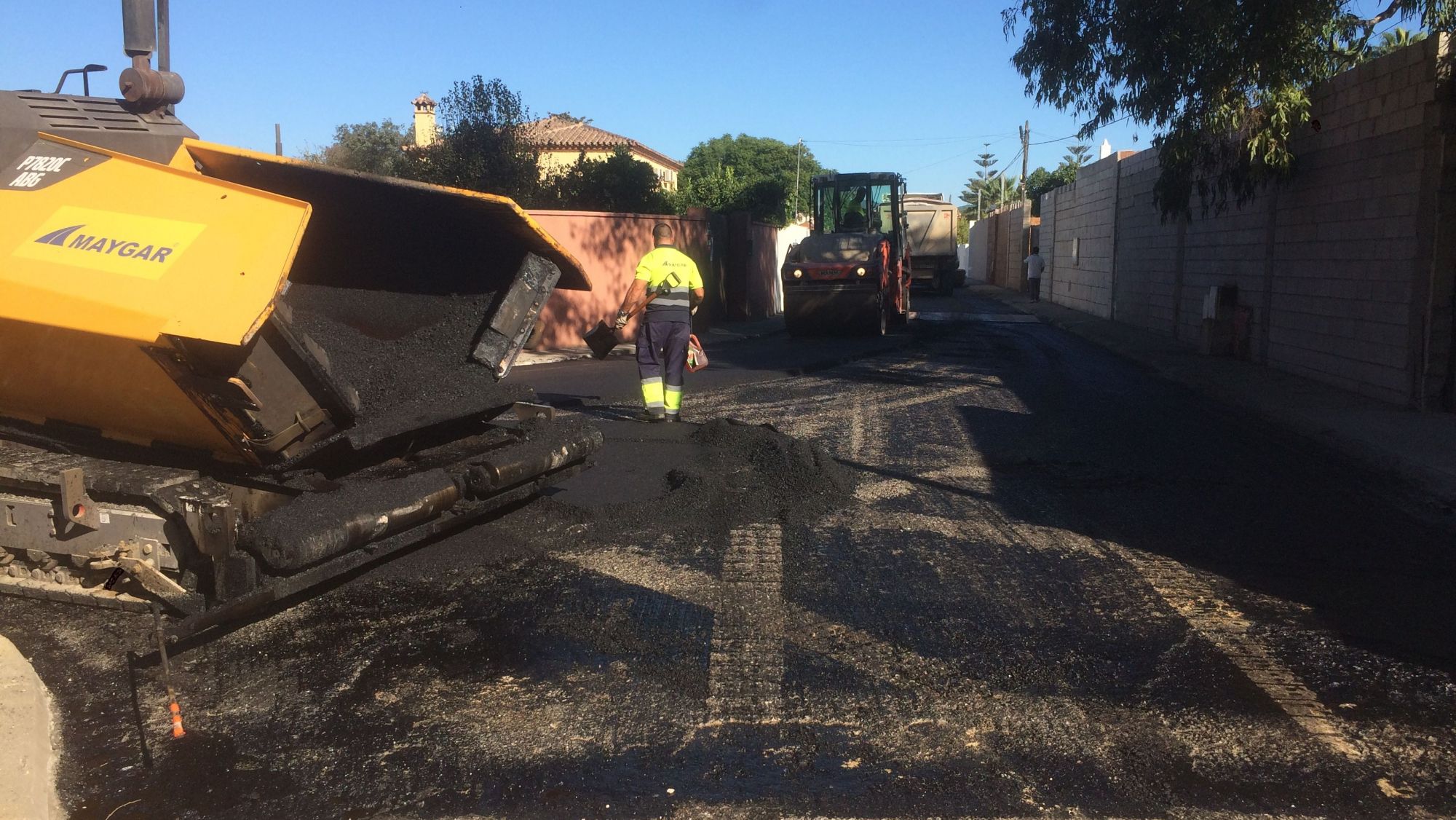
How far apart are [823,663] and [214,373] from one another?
2604mm

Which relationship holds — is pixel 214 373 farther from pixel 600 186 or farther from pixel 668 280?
pixel 600 186

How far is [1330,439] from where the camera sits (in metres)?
9.17

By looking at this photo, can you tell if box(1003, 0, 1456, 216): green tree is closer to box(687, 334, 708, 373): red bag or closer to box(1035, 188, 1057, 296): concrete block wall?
box(687, 334, 708, 373): red bag

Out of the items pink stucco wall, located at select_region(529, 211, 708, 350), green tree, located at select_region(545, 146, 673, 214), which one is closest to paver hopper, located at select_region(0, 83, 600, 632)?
pink stucco wall, located at select_region(529, 211, 708, 350)

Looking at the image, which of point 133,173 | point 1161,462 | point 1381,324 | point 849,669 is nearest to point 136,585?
point 133,173

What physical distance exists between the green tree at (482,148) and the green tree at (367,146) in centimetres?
1527

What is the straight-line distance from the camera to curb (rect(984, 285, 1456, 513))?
7352mm

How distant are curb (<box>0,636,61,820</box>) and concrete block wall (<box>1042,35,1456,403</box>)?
1081 centimetres

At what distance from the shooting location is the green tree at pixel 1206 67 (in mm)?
11469

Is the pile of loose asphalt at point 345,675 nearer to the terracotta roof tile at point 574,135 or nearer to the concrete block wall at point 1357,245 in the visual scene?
→ the concrete block wall at point 1357,245

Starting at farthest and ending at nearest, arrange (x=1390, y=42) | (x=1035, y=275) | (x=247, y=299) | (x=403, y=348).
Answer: (x=1035, y=275) → (x=1390, y=42) → (x=403, y=348) → (x=247, y=299)

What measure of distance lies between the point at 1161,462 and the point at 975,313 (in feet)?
65.6

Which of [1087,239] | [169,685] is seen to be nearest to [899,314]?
[1087,239]

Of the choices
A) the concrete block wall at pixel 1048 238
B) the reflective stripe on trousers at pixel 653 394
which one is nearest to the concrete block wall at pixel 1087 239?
the concrete block wall at pixel 1048 238
